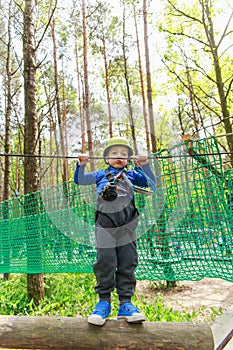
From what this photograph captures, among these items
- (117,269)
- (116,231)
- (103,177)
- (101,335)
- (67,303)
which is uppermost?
(103,177)

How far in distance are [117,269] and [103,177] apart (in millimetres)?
408

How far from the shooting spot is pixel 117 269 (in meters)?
1.44

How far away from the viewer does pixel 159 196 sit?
2068 mm

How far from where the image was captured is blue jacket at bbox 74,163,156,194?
4.92 ft

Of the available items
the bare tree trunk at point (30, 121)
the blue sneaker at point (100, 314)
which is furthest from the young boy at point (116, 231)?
the bare tree trunk at point (30, 121)

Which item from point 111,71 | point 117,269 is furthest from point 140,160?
point 111,71

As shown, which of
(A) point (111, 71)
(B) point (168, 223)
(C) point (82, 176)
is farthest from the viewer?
(A) point (111, 71)

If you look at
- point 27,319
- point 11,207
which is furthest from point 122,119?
point 11,207

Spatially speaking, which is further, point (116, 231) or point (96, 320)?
point (116, 231)

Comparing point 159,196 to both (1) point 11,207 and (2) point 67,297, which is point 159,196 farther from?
(2) point 67,297

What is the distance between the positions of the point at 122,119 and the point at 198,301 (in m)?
3.60

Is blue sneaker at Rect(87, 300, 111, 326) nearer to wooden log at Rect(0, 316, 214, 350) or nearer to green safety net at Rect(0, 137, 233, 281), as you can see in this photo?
wooden log at Rect(0, 316, 214, 350)

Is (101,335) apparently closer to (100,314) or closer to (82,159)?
(100,314)

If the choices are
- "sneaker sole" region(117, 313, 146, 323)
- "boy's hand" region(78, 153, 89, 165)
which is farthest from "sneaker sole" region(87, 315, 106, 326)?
"boy's hand" region(78, 153, 89, 165)
